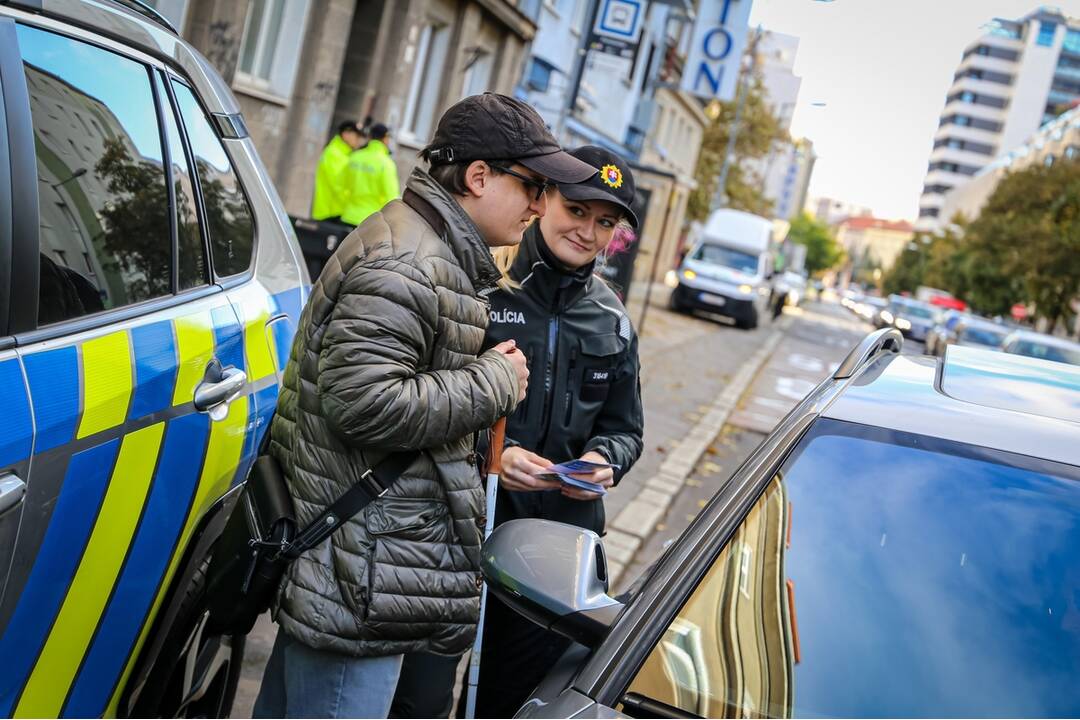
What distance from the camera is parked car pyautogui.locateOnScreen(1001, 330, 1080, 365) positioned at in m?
19.9

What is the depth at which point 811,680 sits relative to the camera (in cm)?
187

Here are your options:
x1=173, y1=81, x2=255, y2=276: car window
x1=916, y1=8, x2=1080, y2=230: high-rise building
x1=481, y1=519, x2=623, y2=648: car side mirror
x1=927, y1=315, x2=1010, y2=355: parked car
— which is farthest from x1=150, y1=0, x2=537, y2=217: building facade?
x1=916, y1=8, x2=1080, y2=230: high-rise building

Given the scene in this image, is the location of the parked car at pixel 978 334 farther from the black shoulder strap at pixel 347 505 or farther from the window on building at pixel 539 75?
the black shoulder strap at pixel 347 505

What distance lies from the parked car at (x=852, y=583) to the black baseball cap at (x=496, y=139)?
0.75m

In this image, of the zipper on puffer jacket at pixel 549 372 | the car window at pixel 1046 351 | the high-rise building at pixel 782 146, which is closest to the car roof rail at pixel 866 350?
the zipper on puffer jacket at pixel 549 372

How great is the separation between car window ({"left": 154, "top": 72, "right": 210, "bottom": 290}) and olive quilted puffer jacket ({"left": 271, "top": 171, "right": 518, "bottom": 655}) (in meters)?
0.45

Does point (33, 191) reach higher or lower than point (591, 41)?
lower

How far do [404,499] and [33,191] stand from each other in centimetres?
90

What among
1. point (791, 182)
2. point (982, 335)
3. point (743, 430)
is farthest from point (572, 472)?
point (791, 182)

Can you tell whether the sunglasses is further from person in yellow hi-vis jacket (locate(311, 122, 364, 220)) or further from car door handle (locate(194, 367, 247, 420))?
person in yellow hi-vis jacket (locate(311, 122, 364, 220))

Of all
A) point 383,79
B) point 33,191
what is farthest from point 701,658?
point 383,79

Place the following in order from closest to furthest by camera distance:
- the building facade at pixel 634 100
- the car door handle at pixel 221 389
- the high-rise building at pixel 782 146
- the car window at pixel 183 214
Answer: the car door handle at pixel 221 389, the car window at pixel 183 214, the building facade at pixel 634 100, the high-rise building at pixel 782 146

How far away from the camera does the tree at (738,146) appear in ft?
157

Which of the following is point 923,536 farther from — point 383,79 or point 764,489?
point 383,79
